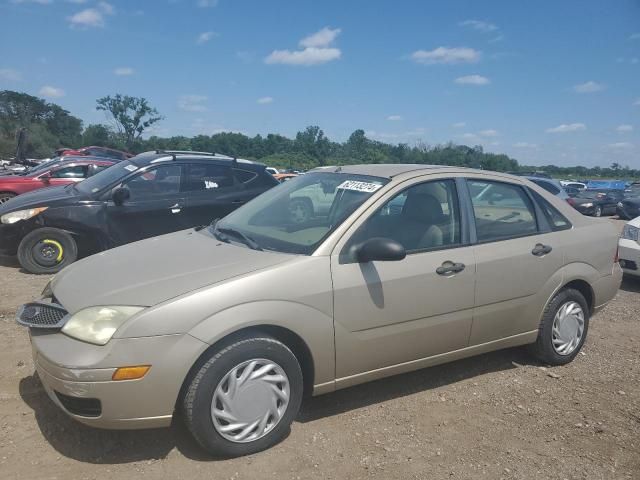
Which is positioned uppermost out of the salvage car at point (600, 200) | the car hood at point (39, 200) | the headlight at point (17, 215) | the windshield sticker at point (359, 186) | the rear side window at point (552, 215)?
the windshield sticker at point (359, 186)

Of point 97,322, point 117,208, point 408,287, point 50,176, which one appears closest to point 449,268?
point 408,287

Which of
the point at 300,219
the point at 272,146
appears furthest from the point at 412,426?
the point at 272,146

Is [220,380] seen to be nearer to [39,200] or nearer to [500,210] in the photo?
[500,210]

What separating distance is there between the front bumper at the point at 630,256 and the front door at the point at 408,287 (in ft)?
15.5

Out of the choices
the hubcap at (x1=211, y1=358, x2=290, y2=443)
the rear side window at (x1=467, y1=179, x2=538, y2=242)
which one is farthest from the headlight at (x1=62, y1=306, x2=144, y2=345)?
the rear side window at (x1=467, y1=179, x2=538, y2=242)

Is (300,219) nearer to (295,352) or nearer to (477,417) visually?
(295,352)

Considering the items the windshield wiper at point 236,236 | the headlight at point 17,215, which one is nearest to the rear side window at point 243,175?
the headlight at point 17,215

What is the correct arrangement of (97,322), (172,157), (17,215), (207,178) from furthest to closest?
(207,178) < (172,157) < (17,215) < (97,322)

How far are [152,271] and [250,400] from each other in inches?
37.2

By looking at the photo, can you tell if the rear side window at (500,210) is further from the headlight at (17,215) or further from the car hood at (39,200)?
the headlight at (17,215)

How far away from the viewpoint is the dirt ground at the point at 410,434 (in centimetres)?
292

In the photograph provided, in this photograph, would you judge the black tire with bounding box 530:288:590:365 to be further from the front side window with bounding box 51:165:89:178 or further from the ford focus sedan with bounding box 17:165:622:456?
the front side window with bounding box 51:165:89:178

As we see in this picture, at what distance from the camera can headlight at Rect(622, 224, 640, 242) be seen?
7.40 metres

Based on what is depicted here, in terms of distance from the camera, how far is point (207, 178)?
7.78 meters
